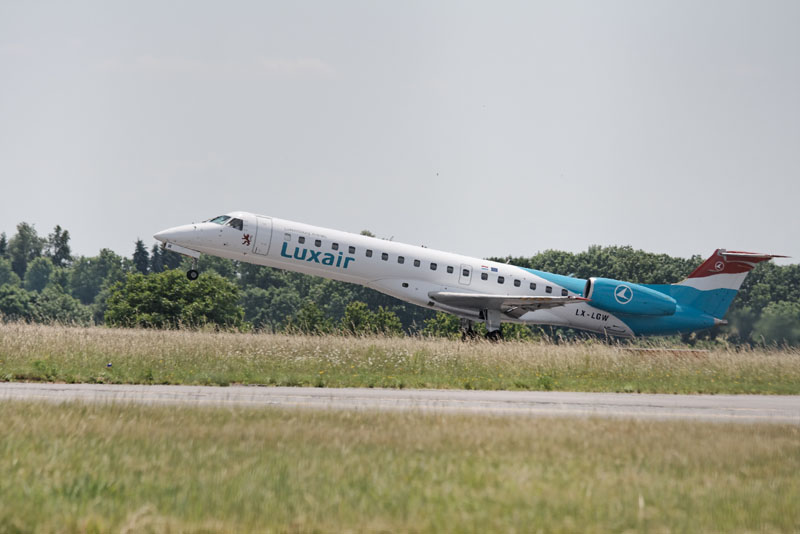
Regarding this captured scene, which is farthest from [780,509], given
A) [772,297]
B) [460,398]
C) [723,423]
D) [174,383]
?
[772,297]

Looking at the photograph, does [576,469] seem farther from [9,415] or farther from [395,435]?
[9,415]

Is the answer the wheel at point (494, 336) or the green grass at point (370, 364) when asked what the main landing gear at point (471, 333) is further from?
the green grass at point (370, 364)

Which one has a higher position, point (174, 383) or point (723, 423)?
point (723, 423)

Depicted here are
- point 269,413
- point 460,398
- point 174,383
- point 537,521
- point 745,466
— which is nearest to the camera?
point 537,521

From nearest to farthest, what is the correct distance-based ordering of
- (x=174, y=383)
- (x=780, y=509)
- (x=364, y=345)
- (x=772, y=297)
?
(x=780, y=509) → (x=174, y=383) → (x=364, y=345) → (x=772, y=297)

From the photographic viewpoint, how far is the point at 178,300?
7788cm

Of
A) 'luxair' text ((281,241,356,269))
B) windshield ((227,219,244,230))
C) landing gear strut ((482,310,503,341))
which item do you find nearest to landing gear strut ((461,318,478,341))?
landing gear strut ((482,310,503,341))

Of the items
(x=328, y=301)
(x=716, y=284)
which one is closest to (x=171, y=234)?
(x=716, y=284)

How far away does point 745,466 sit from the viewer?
34.4 feet

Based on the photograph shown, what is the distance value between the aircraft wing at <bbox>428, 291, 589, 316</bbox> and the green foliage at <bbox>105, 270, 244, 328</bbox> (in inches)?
1551

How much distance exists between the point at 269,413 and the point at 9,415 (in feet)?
12.2

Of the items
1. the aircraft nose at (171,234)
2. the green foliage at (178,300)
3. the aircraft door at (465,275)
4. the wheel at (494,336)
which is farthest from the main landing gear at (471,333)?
the green foliage at (178,300)

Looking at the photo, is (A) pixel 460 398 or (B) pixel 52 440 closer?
(B) pixel 52 440

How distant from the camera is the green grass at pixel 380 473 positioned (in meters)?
7.60
